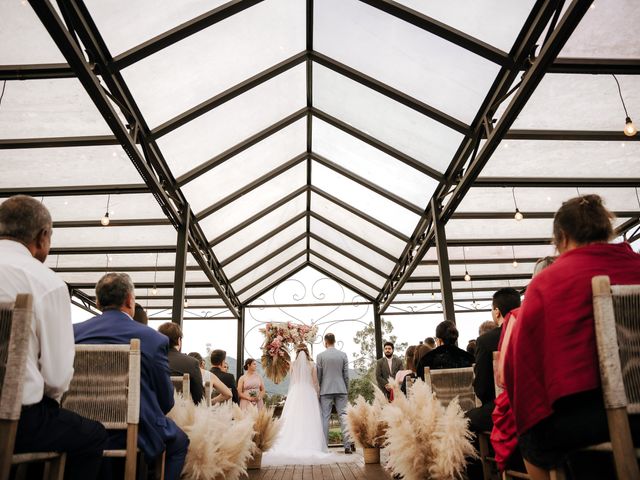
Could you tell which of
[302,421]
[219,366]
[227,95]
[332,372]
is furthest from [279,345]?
[227,95]

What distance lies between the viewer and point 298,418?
6066 millimetres

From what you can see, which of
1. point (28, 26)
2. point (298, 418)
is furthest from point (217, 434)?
point (298, 418)

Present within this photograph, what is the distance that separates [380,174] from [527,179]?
210 cm

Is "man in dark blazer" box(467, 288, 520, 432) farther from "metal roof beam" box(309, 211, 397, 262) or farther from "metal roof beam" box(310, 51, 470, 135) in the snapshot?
"metal roof beam" box(309, 211, 397, 262)

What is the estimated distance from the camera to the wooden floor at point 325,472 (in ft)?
13.1

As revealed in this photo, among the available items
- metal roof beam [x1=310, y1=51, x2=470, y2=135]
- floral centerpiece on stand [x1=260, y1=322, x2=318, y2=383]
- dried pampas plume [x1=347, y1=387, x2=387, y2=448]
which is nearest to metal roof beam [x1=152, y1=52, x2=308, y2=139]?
metal roof beam [x1=310, y1=51, x2=470, y2=135]

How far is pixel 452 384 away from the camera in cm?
296

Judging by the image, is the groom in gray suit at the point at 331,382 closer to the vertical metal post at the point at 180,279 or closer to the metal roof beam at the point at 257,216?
the vertical metal post at the point at 180,279

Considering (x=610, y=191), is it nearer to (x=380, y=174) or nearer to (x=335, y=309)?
(x=380, y=174)

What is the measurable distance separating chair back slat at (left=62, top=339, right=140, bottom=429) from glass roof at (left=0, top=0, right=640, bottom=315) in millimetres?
2488

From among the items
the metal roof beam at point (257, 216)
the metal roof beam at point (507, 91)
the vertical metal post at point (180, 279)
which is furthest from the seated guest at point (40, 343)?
the metal roof beam at point (257, 216)

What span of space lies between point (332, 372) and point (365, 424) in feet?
5.68

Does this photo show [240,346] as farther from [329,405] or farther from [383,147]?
[383,147]

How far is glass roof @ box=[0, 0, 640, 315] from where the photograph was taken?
3.78 m
